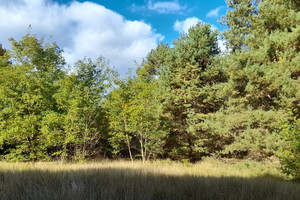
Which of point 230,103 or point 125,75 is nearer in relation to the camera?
point 230,103

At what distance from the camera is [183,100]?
14.3 meters

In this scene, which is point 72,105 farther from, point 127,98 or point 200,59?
point 200,59

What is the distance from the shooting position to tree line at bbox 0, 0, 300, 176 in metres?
9.52

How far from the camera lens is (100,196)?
8.57 feet

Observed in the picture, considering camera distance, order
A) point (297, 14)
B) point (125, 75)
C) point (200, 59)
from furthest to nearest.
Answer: point (200, 59) → point (125, 75) → point (297, 14)

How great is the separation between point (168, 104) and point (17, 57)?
41.1 feet

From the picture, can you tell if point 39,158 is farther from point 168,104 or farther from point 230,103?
point 230,103

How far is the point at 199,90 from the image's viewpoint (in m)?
13.8

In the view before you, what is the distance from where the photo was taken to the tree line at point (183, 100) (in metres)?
9.52

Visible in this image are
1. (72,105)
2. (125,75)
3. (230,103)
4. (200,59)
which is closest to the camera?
(72,105)

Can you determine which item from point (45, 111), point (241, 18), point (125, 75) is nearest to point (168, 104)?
point (125, 75)

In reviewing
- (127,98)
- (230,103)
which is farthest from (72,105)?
(230,103)

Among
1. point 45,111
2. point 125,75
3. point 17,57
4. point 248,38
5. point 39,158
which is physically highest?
point 17,57

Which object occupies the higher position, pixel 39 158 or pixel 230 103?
pixel 230 103
